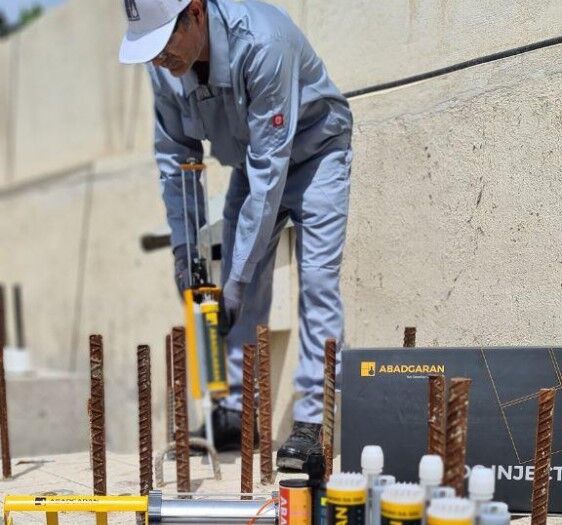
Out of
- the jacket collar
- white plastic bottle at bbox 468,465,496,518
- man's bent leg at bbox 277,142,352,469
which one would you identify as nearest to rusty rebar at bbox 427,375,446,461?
white plastic bottle at bbox 468,465,496,518

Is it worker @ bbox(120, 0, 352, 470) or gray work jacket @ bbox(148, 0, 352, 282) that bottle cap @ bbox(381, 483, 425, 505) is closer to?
worker @ bbox(120, 0, 352, 470)

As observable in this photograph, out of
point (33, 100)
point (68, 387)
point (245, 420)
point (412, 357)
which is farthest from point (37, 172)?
point (412, 357)

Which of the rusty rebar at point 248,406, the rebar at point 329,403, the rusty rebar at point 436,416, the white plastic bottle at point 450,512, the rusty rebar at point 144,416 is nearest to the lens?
the white plastic bottle at point 450,512

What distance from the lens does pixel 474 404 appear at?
245 centimetres

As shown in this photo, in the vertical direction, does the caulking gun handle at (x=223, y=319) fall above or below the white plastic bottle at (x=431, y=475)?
above

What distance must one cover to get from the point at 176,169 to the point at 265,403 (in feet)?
3.52

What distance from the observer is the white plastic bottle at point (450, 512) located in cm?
179

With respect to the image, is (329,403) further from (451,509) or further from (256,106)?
(256,106)

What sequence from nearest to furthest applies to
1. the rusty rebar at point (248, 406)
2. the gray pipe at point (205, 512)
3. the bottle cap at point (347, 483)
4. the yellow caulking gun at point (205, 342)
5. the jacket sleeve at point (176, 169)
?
1. the bottle cap at point (347, 483)
2. the gray pipe at point (205, 512)
3. the rusty rebar at point (248, 406)
4. the yellow caulking gun at point (205, 342)
5. the jacket sleeve at point (176, 169)

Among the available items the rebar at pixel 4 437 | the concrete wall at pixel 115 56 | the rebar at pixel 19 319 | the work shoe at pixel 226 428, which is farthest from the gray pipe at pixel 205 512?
the rebar at pixel 19 319

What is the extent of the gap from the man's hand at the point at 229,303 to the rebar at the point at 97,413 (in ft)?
1.97

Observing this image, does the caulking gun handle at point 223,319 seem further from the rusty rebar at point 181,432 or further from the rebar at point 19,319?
the rebar at point 19,319

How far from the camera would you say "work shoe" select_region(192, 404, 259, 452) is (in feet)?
12.3

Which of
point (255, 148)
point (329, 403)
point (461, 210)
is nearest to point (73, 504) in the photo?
point (329, 403)
